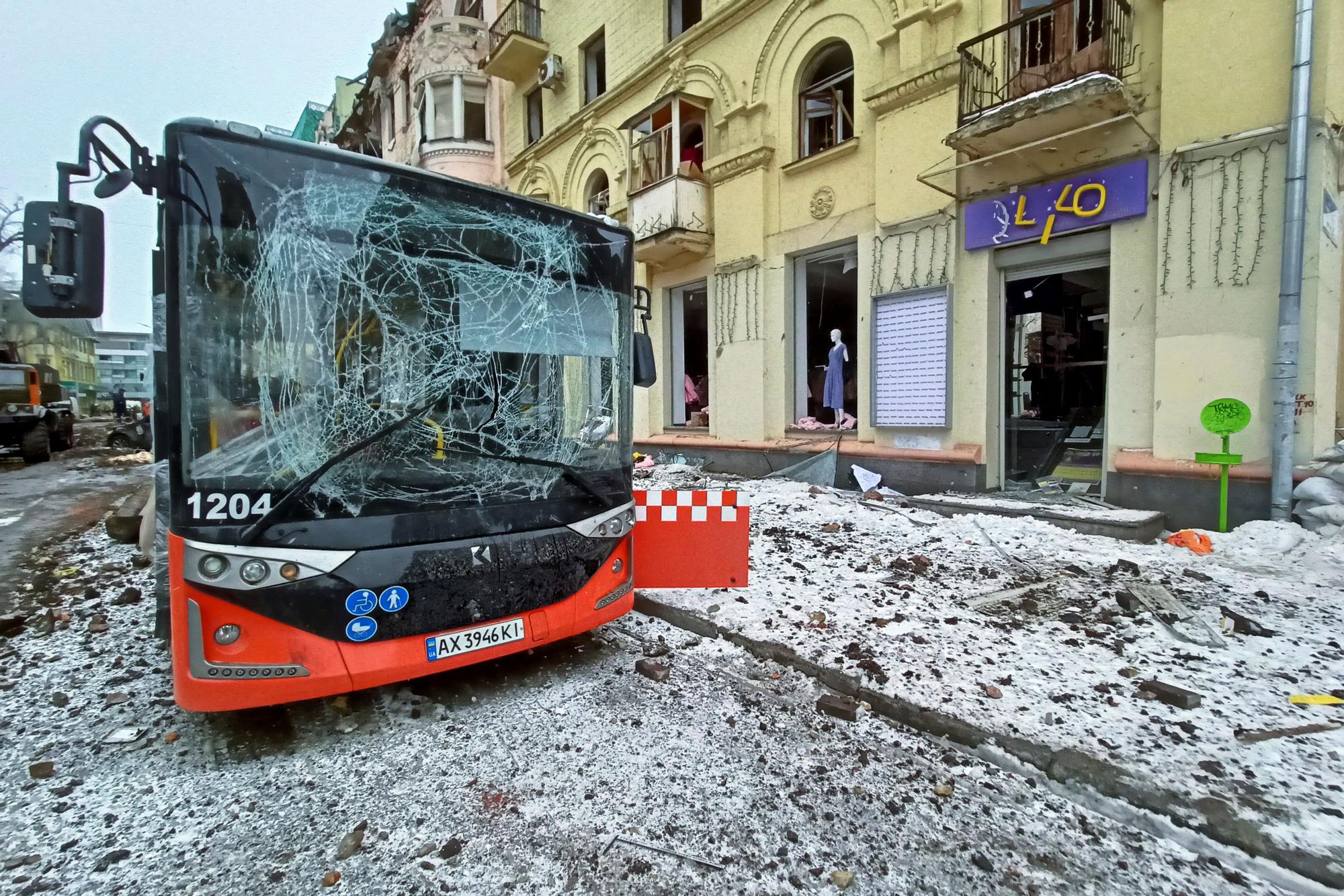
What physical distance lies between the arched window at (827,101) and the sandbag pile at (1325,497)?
7.23m

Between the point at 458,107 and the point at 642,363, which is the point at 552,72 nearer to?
the point at 458,107

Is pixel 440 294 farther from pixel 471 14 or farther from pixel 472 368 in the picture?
pixel 471 14

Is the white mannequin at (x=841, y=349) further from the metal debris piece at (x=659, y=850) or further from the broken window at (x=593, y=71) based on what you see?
the broken window at (x=593, y=71)

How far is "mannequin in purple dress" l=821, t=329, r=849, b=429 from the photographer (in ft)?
34.0

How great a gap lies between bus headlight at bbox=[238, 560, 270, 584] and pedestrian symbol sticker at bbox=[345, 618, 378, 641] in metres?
0.41

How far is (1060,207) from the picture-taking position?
7.56 m

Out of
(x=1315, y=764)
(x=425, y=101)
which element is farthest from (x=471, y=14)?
(x=1315, y=764)

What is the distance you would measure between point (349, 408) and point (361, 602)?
892 millimetres

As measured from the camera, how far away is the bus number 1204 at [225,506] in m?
2.68

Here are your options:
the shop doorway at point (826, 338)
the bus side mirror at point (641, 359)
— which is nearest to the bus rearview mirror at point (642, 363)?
the bus side mirror at point (641, 359)

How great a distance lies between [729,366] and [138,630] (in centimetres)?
910

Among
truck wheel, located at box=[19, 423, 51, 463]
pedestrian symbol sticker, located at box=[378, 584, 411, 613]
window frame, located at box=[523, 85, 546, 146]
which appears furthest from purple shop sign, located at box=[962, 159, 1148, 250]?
truck wheel, located at box=[19, 423, 51, 463]

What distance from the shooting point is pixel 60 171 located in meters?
2.53

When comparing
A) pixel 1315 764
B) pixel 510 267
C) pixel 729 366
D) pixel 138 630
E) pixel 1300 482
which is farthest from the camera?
pixel 729 366
